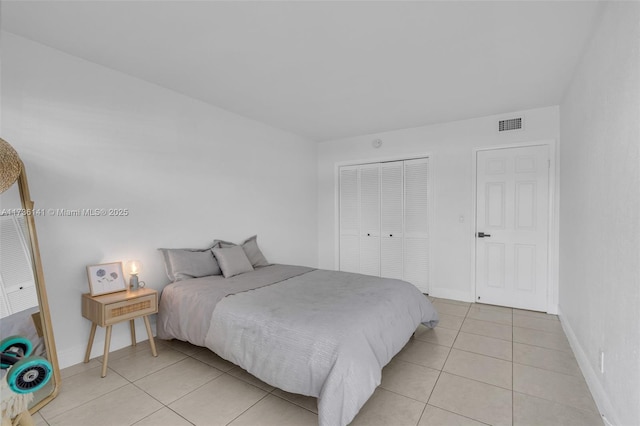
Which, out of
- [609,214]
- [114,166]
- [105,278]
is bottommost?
[105,278]

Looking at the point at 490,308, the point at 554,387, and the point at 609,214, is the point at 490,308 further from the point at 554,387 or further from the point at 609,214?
the point at 609,214

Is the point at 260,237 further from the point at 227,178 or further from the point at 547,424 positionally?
the point at 547,424

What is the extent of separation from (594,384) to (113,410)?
317 cm

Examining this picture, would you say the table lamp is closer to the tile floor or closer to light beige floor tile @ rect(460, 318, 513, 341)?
the tile floor

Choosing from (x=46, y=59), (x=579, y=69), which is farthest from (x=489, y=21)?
(x=46, y=59)

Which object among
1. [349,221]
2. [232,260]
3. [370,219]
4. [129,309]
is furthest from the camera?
[349,221]

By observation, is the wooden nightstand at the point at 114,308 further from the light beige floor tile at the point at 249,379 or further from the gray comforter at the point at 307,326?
the light beige floor tile at the point at 249,379

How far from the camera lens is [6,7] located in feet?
6.33

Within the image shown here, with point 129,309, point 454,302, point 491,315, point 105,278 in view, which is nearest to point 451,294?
point 454,302

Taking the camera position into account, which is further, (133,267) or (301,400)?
(133,267)

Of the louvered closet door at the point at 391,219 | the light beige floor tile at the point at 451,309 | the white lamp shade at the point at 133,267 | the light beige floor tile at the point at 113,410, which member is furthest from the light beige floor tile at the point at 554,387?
the white lamp shade at the point at 133,267

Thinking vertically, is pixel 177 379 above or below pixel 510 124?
below

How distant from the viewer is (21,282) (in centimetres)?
209

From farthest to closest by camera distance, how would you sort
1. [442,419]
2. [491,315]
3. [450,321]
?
→ [491,315], [450,321], [442,419]
